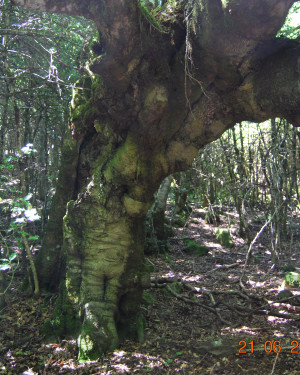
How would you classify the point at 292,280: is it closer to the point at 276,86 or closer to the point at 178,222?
the point at 276,86

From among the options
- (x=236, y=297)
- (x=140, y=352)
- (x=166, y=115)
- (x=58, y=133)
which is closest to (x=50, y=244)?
(x=140, y=352)

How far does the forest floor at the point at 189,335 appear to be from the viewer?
11.6 feet

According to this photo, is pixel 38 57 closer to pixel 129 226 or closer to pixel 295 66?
pixel 129 226

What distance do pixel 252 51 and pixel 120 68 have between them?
1.43 m

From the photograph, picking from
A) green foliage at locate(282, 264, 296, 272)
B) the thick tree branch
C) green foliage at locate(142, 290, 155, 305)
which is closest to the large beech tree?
the thick tree branch

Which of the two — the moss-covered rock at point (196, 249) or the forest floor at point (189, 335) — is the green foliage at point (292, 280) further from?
the moss-covered rock at point (196, 249)

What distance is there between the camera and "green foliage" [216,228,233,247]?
10344 mm

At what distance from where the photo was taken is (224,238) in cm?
1047

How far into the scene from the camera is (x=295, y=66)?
330 cm

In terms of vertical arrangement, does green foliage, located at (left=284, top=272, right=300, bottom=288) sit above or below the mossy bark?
below

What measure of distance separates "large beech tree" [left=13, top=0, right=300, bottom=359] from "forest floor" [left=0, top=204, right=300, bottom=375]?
1.16 feet

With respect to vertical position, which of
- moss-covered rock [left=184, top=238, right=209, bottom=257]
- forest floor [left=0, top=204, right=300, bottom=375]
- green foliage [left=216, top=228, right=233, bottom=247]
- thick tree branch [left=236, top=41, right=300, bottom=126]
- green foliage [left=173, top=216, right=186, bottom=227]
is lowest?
forest floor [left=0, top=204, right=300, bottom=375]

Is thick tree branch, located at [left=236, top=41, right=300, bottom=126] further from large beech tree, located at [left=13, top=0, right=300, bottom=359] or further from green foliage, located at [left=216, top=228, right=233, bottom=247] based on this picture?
green foliage, located at [left=216, top=228, right=233, bottom=247]

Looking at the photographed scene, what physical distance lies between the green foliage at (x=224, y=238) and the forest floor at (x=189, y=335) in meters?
3.26
